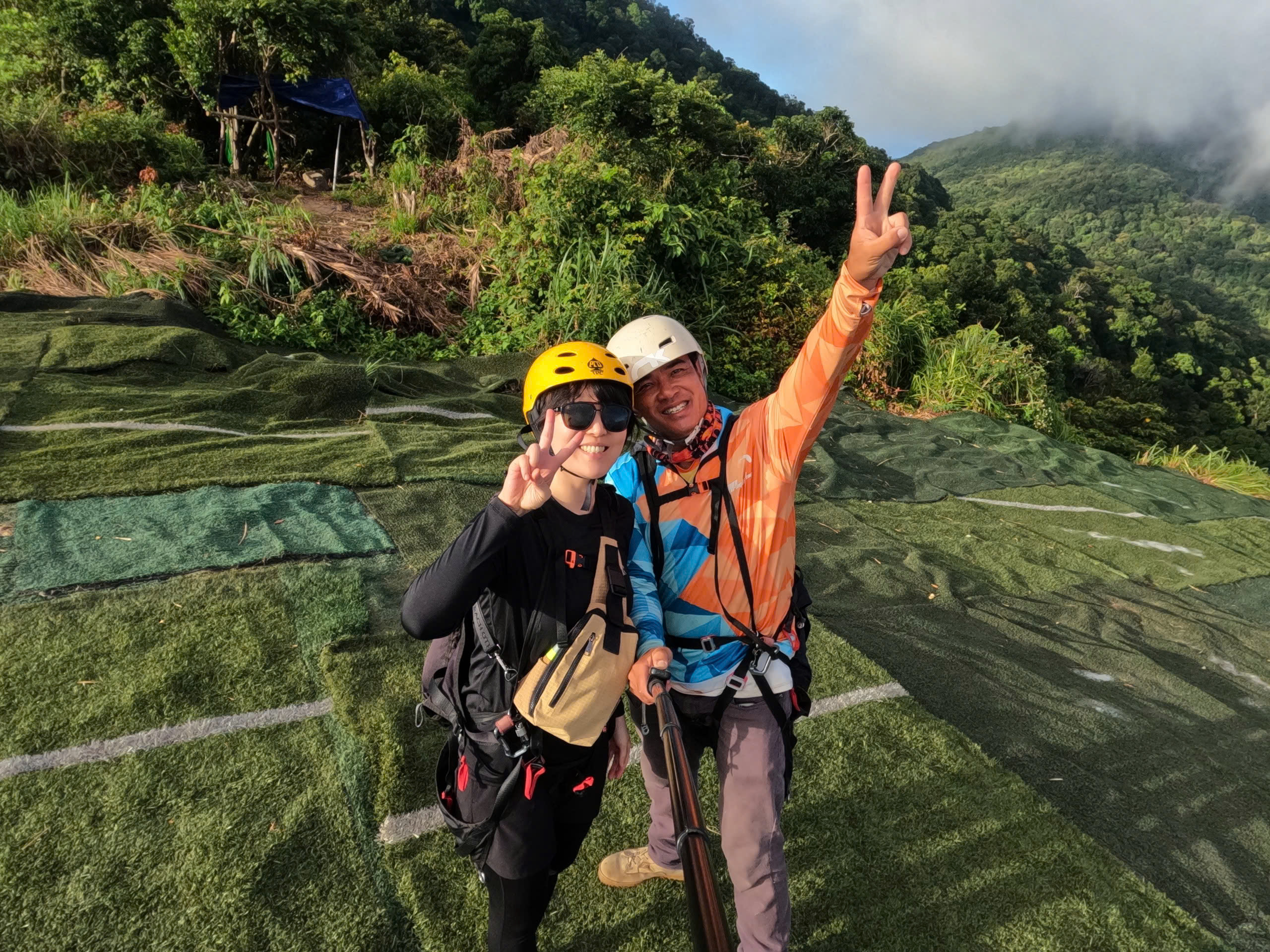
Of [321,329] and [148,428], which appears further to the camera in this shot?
[321,329]

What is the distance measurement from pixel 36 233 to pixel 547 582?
8.39 m

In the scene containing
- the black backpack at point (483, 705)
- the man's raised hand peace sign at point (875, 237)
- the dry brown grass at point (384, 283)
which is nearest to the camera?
the black backpack at point (483, 705)

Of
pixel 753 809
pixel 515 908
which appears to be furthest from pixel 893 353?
pixel 515 908

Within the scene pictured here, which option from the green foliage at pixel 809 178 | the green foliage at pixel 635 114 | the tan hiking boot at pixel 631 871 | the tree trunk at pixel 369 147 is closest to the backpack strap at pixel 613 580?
the tan hiking boot at pixel 631 871

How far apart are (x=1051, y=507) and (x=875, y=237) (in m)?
6.41

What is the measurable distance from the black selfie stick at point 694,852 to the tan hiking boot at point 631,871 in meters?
1.06

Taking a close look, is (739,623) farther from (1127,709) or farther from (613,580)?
(1127,709)

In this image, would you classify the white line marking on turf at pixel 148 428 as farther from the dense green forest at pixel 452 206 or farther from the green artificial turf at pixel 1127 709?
the green artificial turf at pixel 1127 709

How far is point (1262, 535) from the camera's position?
23.4ft

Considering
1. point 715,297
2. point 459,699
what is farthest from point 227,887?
point 715,297

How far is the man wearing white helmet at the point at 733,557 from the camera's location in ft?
5.23

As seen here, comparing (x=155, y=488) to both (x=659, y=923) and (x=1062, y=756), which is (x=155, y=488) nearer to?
(x=659, y=923)

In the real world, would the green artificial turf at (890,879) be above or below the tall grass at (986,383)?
below

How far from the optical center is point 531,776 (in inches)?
55.1
